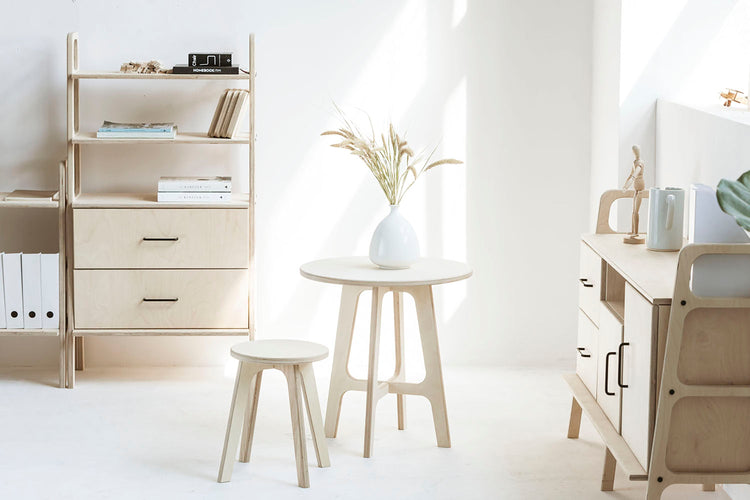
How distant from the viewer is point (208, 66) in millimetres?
4031

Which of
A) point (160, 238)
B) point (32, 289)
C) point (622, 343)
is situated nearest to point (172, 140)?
point (160, 238)

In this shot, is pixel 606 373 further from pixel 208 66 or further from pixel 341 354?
pixel 208 66

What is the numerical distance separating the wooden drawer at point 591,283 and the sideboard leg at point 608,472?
0.40 meters

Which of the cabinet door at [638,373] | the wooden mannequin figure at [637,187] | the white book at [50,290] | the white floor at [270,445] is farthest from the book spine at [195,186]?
the cabinet door at [638,373]

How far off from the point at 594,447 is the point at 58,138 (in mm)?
2548

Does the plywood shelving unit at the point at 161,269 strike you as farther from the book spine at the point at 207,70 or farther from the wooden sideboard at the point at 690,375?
the wooden sideboard at the point at 690,375

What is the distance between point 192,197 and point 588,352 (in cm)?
173

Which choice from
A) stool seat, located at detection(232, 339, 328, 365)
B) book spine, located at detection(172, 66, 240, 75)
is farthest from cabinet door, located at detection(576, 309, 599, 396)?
book spine, located at detection(172, 66, 240, 75)

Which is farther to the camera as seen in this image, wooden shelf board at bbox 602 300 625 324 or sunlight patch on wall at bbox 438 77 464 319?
sunlight patch on wall at bbox 438 77 464 319

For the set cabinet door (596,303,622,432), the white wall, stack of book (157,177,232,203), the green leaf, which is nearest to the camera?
the green leaf

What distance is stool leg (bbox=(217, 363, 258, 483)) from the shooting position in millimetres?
3125

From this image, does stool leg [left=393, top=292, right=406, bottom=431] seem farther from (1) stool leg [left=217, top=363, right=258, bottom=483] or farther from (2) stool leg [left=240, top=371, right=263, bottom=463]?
(1) stool leg [left=217, top=363, right=258, bottom=483]

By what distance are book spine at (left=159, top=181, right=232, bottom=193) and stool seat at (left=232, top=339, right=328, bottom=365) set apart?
1033 mm

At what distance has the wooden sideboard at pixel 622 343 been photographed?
242 cm
